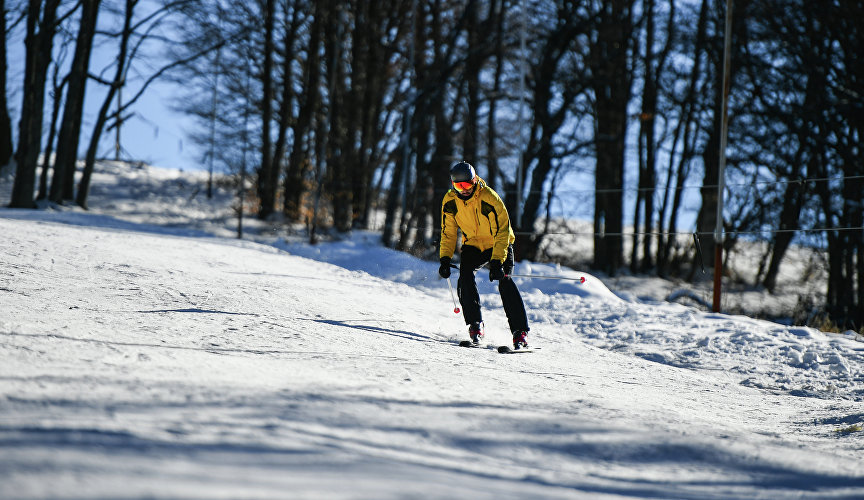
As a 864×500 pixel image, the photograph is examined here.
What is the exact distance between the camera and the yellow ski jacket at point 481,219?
23.0 ft

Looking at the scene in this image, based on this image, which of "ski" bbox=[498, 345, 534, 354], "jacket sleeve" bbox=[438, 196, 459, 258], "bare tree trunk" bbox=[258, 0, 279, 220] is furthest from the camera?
"bare tree trunk" bbox=[258, 0, 279, 220]

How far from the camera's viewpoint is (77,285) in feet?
23.3

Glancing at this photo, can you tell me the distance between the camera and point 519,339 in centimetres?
709

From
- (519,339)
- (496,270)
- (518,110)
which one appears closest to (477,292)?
(496,270)

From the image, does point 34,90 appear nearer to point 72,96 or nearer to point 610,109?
point 72,96

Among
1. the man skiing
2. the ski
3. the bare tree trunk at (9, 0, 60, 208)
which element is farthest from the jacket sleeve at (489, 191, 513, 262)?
the bare tree trunk at (9, 0, 60, 208)

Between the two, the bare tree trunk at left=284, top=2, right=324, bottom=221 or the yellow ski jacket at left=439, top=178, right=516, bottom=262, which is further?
the bare tree trunk at left=284, top=2, right=324, bottom=221

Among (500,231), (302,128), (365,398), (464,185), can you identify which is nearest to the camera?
(365,398)

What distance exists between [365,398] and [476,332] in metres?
3.41

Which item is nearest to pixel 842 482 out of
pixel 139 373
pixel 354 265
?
pixel 139 373

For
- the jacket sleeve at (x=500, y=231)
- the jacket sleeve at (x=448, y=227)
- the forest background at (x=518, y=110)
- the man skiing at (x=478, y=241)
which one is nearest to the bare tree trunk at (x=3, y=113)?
the forest background at (x=518, y=110)

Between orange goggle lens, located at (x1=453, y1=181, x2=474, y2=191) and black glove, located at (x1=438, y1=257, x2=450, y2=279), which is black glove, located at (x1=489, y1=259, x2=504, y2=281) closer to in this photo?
black glove, located at (x1=438, y1=257, x2=450, y2=279)

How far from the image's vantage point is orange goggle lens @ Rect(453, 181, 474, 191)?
689 centimetres

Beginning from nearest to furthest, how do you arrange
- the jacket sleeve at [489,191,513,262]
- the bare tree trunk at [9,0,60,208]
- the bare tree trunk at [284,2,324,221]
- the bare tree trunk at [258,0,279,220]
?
the jacket sleeve at [489,191,513,262] < the bare tree trunk at [9,0,60,208] < the bare tree trunk at [284,2,324,221] < the bare tree trunk at [258,0,279,220]
